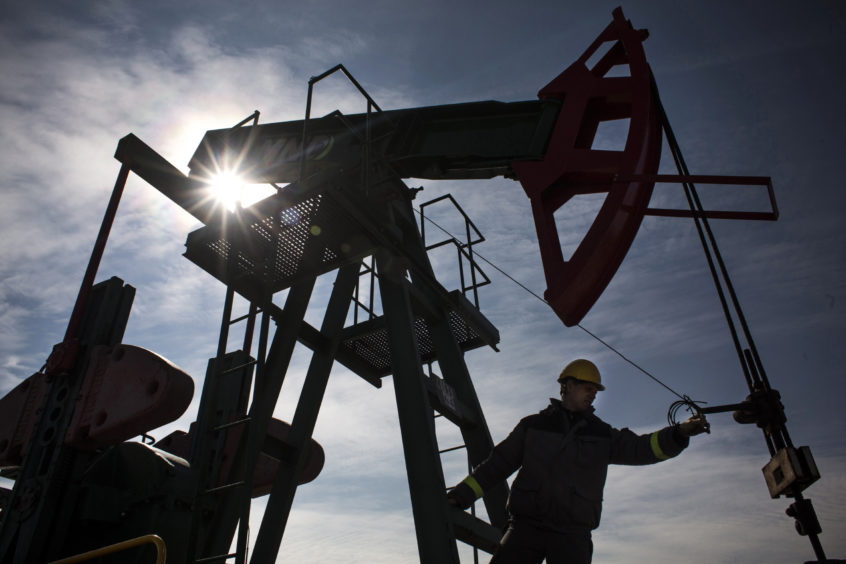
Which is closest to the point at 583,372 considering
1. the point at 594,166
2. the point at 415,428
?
the point at 415,428

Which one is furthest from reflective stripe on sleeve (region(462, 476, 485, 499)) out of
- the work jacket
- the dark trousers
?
the dark trousers

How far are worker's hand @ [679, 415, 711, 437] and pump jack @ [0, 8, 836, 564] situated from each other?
18.4 inches

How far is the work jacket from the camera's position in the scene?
3.31 meters

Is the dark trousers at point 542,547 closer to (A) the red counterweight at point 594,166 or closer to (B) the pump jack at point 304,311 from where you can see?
(B) the pump jack at point 304,311

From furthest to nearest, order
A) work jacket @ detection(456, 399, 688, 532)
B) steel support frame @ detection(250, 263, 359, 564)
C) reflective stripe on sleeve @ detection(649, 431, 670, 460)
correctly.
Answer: steel support frame @ detection(250, 263, 359, 564)
reflective stripe on sleeve @ detection(649, 431, 670, 460)
work jacket @ detection(456, 399, 688, 532)

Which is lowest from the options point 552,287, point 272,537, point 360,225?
point 272,537

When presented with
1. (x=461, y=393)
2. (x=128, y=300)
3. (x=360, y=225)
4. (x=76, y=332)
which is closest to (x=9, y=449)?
(x=76, y=332)

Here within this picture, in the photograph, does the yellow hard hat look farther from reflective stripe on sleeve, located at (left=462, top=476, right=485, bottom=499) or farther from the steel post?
the steel post

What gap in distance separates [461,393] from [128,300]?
142 inches

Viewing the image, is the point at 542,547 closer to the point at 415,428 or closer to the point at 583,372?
the point at 583,372

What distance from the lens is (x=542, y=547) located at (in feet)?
10.7

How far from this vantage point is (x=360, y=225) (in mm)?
4898

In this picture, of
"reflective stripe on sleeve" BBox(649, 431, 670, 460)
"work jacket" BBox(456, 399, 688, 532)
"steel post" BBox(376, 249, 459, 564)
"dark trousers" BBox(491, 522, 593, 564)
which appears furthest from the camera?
"steel post" BBox(376, 249, 459, 564)

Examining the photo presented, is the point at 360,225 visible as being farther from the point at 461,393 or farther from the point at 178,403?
the point at 178,403
